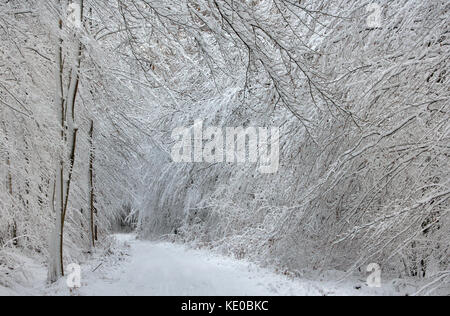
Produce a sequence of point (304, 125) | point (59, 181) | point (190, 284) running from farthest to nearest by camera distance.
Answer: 1. point (59, 181)
2. point (304, 125)
3. point (190, 284)

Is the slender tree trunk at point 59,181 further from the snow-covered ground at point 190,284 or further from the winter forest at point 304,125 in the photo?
the snow-covered ground at point 190,284

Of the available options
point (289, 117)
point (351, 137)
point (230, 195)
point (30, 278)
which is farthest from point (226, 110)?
point (30, 278)

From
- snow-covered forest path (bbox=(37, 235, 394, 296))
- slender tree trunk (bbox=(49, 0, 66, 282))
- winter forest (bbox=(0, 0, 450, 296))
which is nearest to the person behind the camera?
snow-covered forest path (bbox=(37, 235, 394, 296))

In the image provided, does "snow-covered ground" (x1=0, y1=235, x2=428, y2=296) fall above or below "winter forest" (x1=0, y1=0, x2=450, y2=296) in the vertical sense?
below

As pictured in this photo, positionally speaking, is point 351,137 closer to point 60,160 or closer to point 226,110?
point 60,160

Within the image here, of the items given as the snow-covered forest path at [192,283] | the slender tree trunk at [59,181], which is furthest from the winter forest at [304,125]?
the snow-covered forest path at [192,283]

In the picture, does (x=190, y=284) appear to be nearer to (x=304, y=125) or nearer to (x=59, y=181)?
(x=304, y=125)

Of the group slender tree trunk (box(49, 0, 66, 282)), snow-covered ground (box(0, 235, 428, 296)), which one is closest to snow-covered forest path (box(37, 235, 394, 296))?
snow-covered ground (box(0, 235, 428, 296))

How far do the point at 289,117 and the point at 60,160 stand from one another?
2.89 metres

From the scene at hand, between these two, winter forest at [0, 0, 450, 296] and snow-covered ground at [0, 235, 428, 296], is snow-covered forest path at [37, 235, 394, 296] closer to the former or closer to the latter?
snow-covered ground at [0, 235, 428, 296]

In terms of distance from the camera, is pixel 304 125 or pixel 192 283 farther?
pixel 304 125

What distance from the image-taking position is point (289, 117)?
535cm

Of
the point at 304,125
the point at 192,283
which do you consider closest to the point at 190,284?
the point at 192,283

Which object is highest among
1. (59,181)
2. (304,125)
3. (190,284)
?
(304,125)
